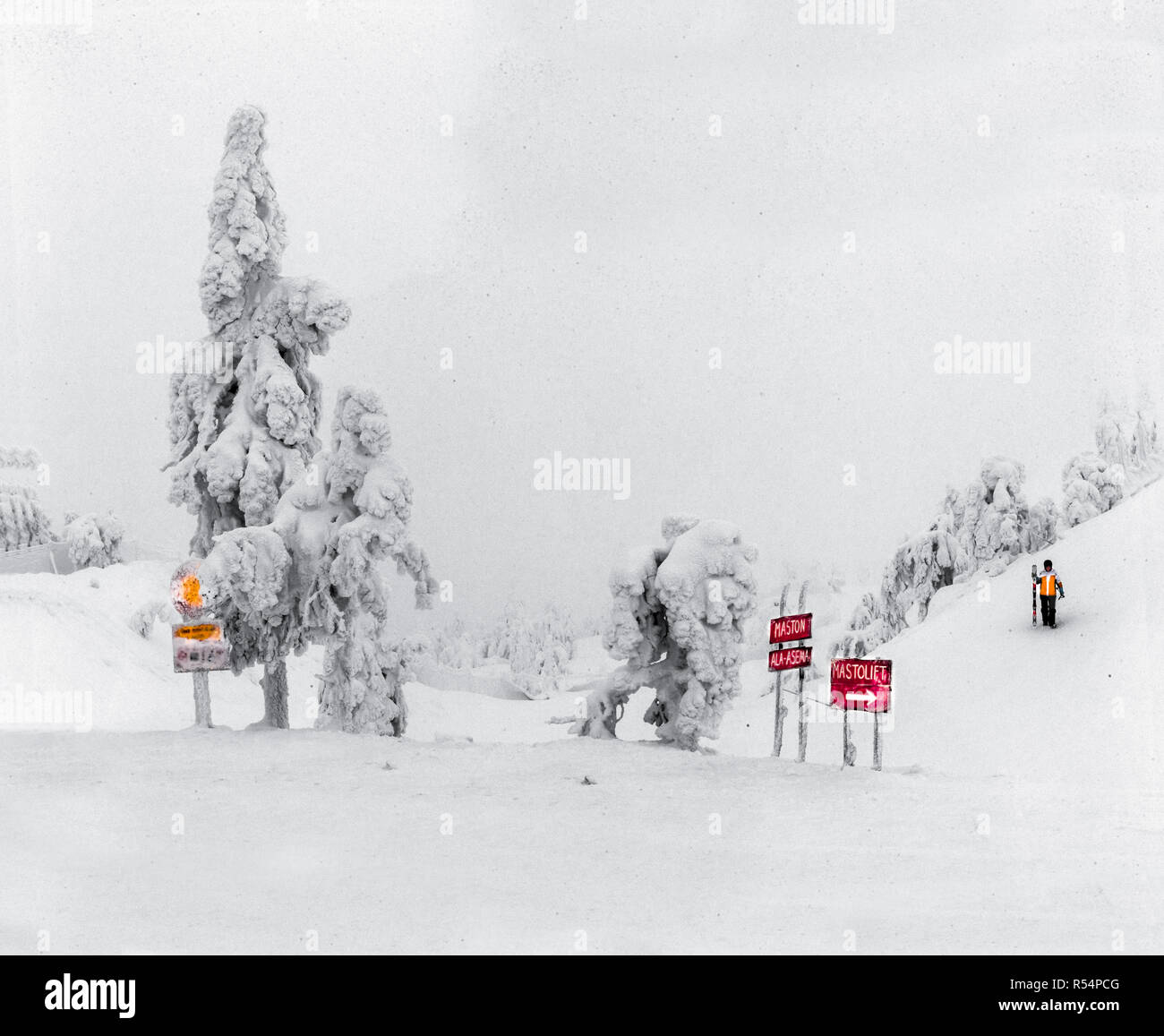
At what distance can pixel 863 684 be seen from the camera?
1827cm

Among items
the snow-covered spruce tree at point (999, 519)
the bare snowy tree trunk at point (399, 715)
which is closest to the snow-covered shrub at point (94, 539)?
the bare snowy tree trunk at point (399, 715)

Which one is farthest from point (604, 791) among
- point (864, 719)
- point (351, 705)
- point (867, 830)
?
point (864, 719)

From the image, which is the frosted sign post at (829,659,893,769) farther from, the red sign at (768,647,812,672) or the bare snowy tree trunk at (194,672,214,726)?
the bare snowy tree trunk at (194,672,214,726)

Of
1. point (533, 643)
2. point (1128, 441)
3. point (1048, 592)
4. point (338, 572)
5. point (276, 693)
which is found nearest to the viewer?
point (338, 572)

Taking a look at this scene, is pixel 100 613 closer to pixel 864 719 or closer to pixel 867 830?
pixel 864 719

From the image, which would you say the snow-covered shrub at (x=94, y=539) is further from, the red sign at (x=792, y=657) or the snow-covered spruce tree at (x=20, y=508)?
the red sign at (x=792, y=657)

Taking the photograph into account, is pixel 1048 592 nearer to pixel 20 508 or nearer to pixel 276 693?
pixel 276 693

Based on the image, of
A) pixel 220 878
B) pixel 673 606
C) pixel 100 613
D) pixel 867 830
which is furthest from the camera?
pixel 100 613

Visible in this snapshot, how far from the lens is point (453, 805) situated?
1472 centimetres

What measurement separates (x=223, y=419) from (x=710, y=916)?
48.0 feet

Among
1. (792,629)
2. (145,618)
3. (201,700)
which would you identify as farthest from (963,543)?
(201,700)

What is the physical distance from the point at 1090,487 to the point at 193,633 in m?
26.7

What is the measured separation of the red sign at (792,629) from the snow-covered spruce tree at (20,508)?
97.4 ft

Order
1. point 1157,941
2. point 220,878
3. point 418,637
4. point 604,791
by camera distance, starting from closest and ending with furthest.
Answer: point 1157,941 → point 220,878 → point 604,791 → point 418,637
